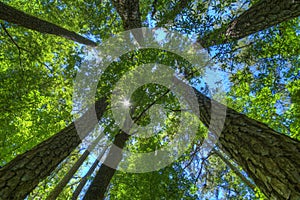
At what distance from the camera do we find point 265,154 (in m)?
2.47

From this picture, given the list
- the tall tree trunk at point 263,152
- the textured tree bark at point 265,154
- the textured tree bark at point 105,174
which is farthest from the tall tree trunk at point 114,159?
the textured tree bark at point 265,154

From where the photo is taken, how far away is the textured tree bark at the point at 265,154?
207cm

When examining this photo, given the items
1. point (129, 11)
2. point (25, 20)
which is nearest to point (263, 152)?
point (129, 11)

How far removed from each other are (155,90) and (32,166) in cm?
316

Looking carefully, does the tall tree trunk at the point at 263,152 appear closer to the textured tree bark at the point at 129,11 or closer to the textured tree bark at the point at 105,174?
the textured tree bark at the point at 105,174

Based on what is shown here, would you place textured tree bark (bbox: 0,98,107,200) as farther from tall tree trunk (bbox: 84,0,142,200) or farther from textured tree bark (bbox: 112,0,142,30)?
textured tree bark (bbox: 112,0,142,30)

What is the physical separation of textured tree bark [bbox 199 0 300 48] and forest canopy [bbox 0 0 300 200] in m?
0.02

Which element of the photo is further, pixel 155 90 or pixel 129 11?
pixel 129 11

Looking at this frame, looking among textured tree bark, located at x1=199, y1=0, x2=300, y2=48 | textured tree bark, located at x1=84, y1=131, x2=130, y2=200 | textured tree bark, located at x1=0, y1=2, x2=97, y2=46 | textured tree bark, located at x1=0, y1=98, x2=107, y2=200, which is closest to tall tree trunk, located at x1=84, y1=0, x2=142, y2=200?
textured tree bark, located at x1=84, y1=131, x2=130, y2=200

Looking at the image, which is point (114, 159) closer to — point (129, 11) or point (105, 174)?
point (105, 174)

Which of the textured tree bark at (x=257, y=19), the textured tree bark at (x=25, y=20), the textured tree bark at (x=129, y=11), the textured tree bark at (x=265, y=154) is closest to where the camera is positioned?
the textured tree bark at (x=265, y=154)

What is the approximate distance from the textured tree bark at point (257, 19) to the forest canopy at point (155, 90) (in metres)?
0.02

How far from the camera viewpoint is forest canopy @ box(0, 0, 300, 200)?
3193 mm

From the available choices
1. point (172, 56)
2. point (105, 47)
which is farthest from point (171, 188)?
point (105, 47)
